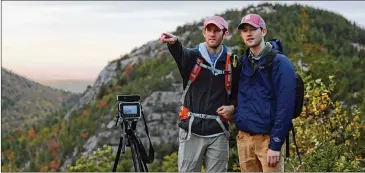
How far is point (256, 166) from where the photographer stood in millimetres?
4262

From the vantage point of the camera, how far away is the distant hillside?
8406cm

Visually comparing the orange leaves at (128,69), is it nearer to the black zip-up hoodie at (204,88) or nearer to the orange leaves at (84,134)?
the orange leaves at (84,134)

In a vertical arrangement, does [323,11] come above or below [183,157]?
above

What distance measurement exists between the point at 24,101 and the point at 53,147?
167 feet

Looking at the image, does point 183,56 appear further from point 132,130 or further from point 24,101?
point 24,101

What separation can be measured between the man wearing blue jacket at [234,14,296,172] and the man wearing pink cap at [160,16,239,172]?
0.39 ft

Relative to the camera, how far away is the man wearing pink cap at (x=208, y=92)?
13.9 feet


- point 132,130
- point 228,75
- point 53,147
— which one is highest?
point 228,75

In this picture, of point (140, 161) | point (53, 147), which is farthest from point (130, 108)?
point (53, 147)

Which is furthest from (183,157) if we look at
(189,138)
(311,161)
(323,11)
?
(323,11)

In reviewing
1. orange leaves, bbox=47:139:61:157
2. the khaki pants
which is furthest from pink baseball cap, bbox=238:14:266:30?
orange leaves, bbox=47:139:61:157

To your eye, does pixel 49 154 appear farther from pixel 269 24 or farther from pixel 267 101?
pixel 267 101

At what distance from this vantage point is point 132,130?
4.88m

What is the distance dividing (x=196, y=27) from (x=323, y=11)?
11.1 m
